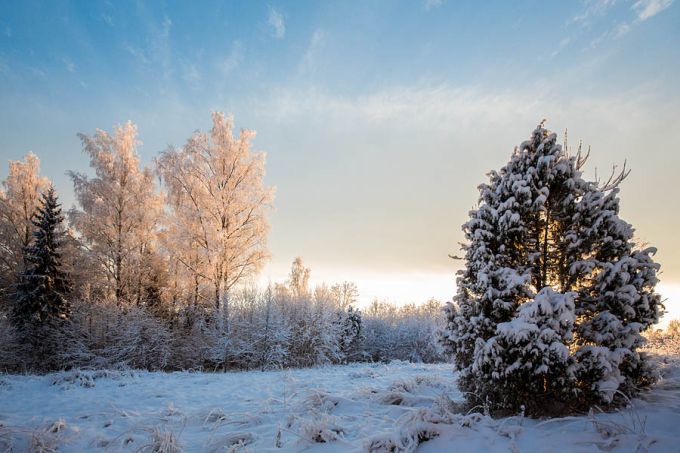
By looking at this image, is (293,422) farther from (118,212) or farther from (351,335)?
(351,335)

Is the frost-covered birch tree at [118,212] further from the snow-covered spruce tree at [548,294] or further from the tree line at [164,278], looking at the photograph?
the snow-covered spruce tree at [548,294]

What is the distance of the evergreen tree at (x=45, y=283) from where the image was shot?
1441cm

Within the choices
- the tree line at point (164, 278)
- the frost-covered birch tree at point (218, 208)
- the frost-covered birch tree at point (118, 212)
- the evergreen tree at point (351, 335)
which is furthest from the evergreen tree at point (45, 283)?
the evergreen tree at point (351, 335)

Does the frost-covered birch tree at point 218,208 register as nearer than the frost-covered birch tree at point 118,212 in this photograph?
Yes

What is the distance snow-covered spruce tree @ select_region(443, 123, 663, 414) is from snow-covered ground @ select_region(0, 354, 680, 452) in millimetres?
404

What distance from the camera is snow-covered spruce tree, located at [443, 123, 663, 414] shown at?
411cm

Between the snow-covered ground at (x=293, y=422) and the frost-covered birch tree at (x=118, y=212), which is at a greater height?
the frost-covered birch tree at (x=118, y=212)

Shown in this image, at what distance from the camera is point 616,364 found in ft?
13.7

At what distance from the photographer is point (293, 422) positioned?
4.89 metres

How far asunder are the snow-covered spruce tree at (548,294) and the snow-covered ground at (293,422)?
1.33 feet

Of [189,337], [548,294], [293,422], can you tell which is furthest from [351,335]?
[548,294]

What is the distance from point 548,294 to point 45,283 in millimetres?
18083

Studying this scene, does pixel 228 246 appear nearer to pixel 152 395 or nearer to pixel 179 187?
pixel 179 187

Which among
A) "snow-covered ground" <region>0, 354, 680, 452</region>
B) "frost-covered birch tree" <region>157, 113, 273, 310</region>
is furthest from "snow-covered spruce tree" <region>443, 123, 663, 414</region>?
"frost-covered birch tree" <region>157, 113, 273, 310</region>
